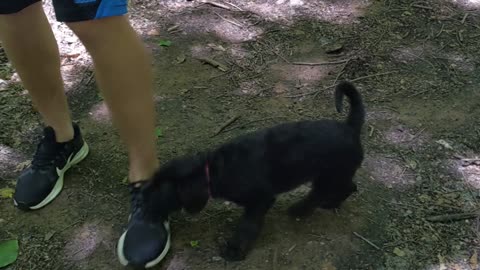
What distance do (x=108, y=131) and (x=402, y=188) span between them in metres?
1.55

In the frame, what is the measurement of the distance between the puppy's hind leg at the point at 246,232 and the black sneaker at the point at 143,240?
10.4 inches

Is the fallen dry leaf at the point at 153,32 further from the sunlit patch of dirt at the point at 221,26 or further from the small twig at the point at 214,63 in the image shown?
the small twig at the point at 214,63

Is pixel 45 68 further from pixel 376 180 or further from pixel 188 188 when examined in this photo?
pixel 376 180

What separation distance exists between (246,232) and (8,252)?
101cm

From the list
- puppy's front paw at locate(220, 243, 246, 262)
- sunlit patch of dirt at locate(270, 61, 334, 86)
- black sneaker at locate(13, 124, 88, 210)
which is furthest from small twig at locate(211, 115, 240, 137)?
puppy's front paw at locate(220, 243, 246, 262)

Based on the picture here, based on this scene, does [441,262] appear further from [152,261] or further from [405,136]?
[152,261]

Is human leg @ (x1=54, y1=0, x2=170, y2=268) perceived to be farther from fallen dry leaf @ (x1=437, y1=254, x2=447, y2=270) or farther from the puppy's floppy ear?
fallen dry leaf @ (x1=437, y1=254, x2=447, y2=270)

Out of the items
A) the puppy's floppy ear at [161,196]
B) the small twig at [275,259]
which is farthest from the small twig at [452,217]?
the puppy's floppy ear at [161,196]

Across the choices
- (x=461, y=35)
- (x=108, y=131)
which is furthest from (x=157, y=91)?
(x=461, y=35)

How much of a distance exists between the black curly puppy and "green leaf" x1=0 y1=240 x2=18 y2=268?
2.13 ft

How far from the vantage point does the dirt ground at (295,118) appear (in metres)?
2.43

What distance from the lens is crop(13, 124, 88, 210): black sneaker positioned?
2.62m

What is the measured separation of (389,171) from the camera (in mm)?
2768

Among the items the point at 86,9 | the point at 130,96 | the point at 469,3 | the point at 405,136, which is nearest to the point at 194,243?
the point at 130,96
